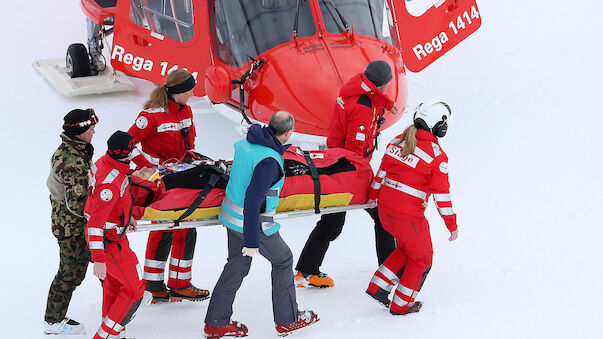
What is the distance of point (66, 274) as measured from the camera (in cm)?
473

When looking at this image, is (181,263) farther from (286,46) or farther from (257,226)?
(286,46)

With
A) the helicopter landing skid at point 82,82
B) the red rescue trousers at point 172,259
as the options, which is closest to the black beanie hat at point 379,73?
the red rescue trousers at point 172,259

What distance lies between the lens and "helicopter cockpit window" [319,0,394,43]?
6.69 m

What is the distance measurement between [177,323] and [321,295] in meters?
0.96

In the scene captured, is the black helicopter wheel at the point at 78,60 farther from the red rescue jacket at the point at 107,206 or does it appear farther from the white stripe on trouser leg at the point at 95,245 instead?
the white stripe on trouser leg at the point at 95,245

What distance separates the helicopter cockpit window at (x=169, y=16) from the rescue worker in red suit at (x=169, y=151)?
207 centimetres

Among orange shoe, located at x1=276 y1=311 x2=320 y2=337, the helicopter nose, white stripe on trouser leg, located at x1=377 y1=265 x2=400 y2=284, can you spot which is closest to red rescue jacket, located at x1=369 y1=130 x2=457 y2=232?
white stripe on trouser leg, located at x1=377 y1=265 x2=400 y2=284

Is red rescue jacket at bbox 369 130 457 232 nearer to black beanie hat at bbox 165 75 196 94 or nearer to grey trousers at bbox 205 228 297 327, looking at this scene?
grey trousers at bbox 205 228 297 327

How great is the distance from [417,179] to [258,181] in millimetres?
1048

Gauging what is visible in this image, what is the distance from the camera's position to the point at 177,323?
16.6 ft

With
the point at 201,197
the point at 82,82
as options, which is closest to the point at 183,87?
the point at 201,197

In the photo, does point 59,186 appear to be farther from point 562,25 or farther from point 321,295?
point 562,25

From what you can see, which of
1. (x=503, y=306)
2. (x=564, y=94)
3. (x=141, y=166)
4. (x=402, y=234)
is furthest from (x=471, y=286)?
(x=564, y=94)

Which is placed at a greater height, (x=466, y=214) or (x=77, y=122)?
(x=77, y=122)
